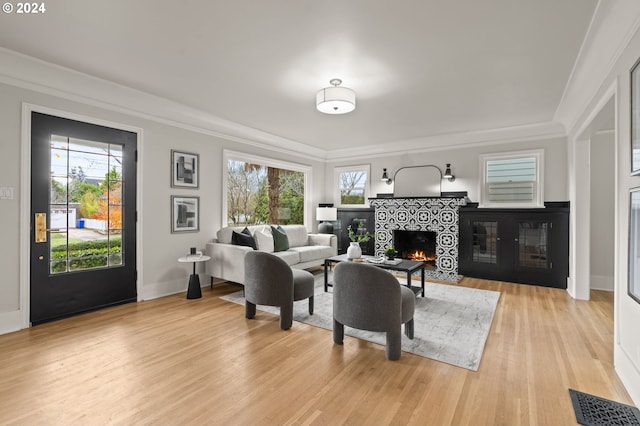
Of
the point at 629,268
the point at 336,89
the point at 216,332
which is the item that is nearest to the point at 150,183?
the point at 216,332

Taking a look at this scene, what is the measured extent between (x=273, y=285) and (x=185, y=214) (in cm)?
226

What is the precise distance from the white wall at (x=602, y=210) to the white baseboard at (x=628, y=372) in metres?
3.30

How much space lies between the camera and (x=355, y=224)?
7.27 metres

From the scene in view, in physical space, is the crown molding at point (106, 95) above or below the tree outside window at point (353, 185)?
above

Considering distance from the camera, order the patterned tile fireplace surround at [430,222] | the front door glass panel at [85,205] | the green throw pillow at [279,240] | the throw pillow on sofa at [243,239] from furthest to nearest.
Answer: the patterned tile fireplace surround at [430,222] → the green throw pillow at [279,240] → the throw pillow on sofa at [243,239] → the front door glass panel at [85,205]

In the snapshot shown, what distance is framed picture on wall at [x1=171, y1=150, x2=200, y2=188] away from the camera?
15.1 ft

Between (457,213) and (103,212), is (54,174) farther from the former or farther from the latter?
(457,213)

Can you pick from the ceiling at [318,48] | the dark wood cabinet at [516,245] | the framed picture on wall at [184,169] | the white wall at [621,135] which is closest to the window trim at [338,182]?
the dark wood cabinet at [516,245]

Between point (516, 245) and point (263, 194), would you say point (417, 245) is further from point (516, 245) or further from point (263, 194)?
point (263, 194)

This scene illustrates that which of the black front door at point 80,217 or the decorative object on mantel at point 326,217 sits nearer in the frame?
the black front door at point 80,217

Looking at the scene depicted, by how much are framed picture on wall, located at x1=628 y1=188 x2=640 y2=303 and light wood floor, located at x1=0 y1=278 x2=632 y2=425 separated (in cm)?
75

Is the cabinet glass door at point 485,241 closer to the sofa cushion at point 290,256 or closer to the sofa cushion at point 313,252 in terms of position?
the sofa cushion at point 313,252

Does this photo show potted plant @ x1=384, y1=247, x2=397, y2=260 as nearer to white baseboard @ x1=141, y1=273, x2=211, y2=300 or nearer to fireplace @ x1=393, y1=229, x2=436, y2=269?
fireplace @ x1=393, y1=229, x2=436, y2=269

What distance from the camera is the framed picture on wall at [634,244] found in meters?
2.07
